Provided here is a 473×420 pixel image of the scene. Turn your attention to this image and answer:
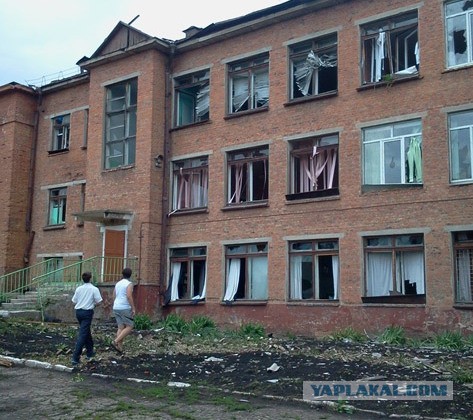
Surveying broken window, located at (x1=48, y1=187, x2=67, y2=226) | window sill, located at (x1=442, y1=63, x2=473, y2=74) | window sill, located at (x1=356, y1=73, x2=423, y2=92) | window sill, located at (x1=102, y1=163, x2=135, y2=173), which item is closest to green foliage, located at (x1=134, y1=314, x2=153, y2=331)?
window sill, located at (x1=102, y1=163, x2=135, y2=173)

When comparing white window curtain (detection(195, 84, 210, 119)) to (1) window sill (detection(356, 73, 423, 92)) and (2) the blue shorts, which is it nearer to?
(1) window sill (detection(356, 73, 423, 92))

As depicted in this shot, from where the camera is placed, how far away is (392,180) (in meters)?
17.9

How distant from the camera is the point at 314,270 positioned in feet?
62.6

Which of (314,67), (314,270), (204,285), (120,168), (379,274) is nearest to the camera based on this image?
(379,274)

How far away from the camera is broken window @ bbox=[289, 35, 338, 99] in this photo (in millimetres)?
19672

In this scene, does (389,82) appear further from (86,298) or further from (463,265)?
(86,298)

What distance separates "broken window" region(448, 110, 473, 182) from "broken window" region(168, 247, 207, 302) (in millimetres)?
8789

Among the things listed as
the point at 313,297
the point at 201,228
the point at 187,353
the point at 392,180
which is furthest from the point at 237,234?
the point at 187,353

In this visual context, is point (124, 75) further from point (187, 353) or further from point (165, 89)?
point (187, 353)

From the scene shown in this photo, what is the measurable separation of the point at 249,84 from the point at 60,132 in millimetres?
10104

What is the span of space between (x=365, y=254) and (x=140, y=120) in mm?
9680

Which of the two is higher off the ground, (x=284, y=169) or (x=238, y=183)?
(x=284, y=169)

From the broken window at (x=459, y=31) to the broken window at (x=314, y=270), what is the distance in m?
6.13

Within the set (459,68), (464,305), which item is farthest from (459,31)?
(464,305)
